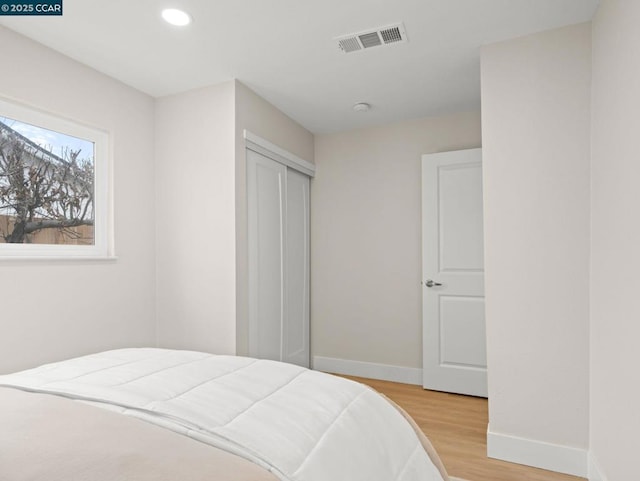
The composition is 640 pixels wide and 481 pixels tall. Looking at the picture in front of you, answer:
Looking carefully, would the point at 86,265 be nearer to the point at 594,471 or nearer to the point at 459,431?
the point at 459,431

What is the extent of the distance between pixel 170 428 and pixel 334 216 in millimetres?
3193

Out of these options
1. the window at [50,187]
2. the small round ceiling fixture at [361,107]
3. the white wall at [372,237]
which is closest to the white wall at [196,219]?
the window at [50,187]

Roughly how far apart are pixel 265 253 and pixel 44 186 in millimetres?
1584

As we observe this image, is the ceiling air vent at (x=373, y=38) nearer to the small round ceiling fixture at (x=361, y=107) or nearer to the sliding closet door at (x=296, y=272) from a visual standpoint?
the small round ceiling fixture at (x=361, y=107)

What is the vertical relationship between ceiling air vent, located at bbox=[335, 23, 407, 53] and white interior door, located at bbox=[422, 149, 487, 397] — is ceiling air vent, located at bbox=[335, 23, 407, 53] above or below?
above

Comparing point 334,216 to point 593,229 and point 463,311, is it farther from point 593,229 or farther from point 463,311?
point 593,229

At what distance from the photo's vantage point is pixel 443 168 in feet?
11.4

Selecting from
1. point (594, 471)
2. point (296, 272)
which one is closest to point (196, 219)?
point (296, 272)

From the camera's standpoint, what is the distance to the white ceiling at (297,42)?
6.63 ft

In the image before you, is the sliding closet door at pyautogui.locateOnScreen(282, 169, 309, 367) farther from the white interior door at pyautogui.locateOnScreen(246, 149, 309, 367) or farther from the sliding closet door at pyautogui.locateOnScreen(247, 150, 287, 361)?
the sliding closet door at pyautogui.locateOnScreen(247, 150, 287, 361)

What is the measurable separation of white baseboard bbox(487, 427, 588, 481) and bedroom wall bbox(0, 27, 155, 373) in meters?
2.53

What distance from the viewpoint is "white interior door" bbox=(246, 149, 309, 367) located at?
307cm

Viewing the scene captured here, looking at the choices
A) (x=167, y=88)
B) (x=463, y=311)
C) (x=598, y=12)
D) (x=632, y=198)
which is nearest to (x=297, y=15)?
(x=167, y=88)

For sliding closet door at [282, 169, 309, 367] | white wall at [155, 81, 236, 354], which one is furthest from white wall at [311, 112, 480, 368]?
white wall at [155, 81, 236, 354]
